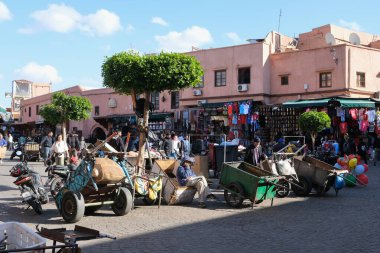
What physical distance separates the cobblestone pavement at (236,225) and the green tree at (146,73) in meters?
3.31

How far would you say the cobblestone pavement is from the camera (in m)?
7.02

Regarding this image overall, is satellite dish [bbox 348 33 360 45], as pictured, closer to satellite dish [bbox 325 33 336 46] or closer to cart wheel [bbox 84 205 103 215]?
satellite dish [bbox 325 33 336 46]

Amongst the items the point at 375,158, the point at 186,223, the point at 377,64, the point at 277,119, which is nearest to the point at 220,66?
the point at 277,119

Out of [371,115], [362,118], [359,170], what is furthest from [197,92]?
[359,170]

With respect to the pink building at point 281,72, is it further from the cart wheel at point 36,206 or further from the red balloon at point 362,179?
the cart wheel at point 36,206

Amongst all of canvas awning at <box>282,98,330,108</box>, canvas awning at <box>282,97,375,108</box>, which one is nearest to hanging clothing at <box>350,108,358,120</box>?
canvas awning at <box>282,97,375,108</box>

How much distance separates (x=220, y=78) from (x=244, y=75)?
187 cm

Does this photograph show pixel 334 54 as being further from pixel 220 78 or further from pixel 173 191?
pixel 173 191

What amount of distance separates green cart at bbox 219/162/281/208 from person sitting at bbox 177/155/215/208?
0.47m

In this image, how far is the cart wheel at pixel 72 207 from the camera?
8.56 meters

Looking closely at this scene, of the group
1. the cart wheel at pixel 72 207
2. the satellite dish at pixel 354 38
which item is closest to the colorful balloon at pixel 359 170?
the cart wheel at pixel 72 207

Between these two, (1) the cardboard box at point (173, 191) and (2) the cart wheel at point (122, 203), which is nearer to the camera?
(2) the cart wheel at point (122, 203)

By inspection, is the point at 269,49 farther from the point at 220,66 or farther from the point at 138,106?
the point at 138,106

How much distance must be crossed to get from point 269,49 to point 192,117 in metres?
6.71
